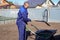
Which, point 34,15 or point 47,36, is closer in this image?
point 47,36

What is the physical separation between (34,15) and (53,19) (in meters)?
1.55

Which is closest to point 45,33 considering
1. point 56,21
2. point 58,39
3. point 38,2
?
point 58,39

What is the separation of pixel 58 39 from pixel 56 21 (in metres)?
8.13

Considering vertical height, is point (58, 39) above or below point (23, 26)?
below

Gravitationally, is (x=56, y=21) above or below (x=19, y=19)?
below

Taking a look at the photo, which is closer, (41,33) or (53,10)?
(41,33)

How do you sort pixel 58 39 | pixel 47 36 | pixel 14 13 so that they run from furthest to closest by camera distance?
pixel 14 13
pixel 58 39
pixel 47 36

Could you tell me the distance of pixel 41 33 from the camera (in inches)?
285

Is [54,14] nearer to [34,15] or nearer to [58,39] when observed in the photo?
[34,15]

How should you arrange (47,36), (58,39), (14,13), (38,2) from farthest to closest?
(38,2) < (14,13) < (58,39) < (47,36)

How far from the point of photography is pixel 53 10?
17.4 meters

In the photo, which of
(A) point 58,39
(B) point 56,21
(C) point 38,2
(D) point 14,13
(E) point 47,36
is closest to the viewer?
(E) point 47,36

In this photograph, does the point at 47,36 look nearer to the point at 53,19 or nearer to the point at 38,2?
the point at 53,19

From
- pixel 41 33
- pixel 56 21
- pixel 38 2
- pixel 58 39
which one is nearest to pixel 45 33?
pixel 41 33
